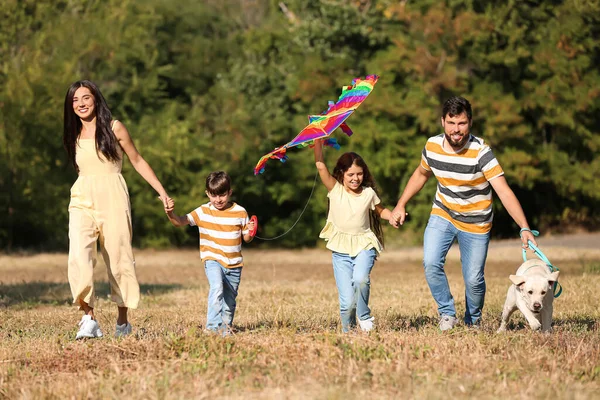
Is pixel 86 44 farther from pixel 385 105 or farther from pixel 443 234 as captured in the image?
pixel 443 234

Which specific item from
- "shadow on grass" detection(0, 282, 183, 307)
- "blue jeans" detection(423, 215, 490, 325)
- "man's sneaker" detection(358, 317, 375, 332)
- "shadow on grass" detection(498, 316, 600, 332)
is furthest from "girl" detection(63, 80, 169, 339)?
"shadow on grass" detection(0, 282, 183, 307)

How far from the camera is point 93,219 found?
8.59m

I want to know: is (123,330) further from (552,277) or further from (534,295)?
(552,277)

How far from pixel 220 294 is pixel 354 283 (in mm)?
1263

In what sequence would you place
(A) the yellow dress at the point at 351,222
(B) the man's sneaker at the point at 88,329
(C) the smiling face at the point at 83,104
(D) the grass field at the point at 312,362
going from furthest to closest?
(A) the yellow dress at the point at 351,222 < (C) the smiling face at the point at 83,104 < (B) the man's sneaker at the point at 88,329 < (D) the grass field at the point at 312,362

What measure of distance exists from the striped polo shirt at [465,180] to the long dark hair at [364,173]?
1.90ft

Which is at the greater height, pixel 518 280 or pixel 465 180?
pixel 465 180

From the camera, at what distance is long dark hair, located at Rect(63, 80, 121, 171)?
855 cm

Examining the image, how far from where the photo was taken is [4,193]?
3100 centimetres

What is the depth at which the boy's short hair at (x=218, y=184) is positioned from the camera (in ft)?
29.8

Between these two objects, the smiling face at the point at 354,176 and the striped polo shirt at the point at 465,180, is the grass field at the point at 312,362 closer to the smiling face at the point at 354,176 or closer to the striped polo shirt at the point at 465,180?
the striped polo shirt at the point at 465,180

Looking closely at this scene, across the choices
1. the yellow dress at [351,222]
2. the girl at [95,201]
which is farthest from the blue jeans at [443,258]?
the girl at [95,201]

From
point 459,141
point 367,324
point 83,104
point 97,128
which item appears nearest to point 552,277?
point 459,141

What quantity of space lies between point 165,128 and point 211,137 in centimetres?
183
